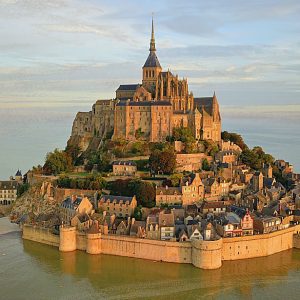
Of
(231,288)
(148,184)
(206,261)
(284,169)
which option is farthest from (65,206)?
(284,169)

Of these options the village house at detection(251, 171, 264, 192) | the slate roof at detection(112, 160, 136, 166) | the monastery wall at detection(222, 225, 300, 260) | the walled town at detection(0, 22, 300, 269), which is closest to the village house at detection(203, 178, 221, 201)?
the walled town at detection(0, 22, 300, 269)

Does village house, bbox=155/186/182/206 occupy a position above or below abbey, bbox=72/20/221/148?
below

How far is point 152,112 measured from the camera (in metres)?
50.2

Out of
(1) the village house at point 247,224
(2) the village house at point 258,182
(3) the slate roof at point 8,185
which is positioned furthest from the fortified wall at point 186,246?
(3) the slate roof at point 8,185

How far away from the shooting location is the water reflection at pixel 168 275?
28297 millimetres

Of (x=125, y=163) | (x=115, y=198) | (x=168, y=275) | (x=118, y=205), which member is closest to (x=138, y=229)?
(x=168, y=275)

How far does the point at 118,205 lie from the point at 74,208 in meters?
3.39

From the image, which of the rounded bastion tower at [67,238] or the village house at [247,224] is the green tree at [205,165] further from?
the rounded bastion tower at [67,238]

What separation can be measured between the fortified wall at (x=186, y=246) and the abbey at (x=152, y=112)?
1789 cm

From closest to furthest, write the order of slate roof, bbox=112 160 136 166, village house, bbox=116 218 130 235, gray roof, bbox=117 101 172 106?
village house, bbox=116 218 130 235
slate roof, bbox=112 160 136 166
gray roof, bbox=117 101 172 106

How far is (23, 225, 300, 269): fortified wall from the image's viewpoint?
31.3 m

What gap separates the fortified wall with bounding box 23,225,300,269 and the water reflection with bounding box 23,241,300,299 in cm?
47

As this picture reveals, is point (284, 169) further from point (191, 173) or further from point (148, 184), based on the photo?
point (148, 184)

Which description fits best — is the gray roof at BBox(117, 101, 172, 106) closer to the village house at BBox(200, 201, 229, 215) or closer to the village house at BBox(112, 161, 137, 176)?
the village house at BBox(112, 161, 137, 176)
